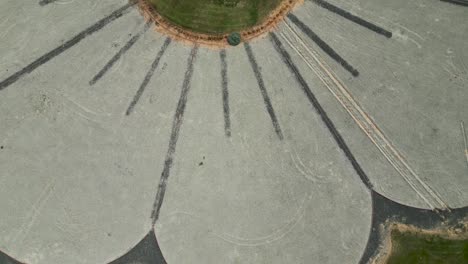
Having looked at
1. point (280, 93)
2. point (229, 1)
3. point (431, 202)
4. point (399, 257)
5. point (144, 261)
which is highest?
point (229, 1)

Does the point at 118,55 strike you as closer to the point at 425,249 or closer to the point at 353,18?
the point at 353,18

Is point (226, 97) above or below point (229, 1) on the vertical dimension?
below

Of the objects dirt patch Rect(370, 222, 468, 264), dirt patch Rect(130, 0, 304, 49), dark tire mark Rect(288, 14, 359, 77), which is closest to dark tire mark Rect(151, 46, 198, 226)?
dirt patch Rect(130, 0, 304, 49)

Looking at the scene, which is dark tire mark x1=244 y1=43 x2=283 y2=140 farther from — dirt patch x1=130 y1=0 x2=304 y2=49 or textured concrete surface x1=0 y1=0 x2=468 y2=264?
dirt patch x1=130 y1=0 x2=304 y2=49

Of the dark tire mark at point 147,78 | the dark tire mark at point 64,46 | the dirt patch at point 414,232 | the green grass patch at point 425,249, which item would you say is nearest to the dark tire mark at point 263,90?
the dark tire mark at point 147,78

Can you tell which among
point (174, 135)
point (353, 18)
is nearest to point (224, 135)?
point (174, 135)

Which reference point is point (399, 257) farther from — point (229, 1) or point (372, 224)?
point (229, 1)

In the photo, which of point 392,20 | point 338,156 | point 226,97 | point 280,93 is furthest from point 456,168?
point 226,97
